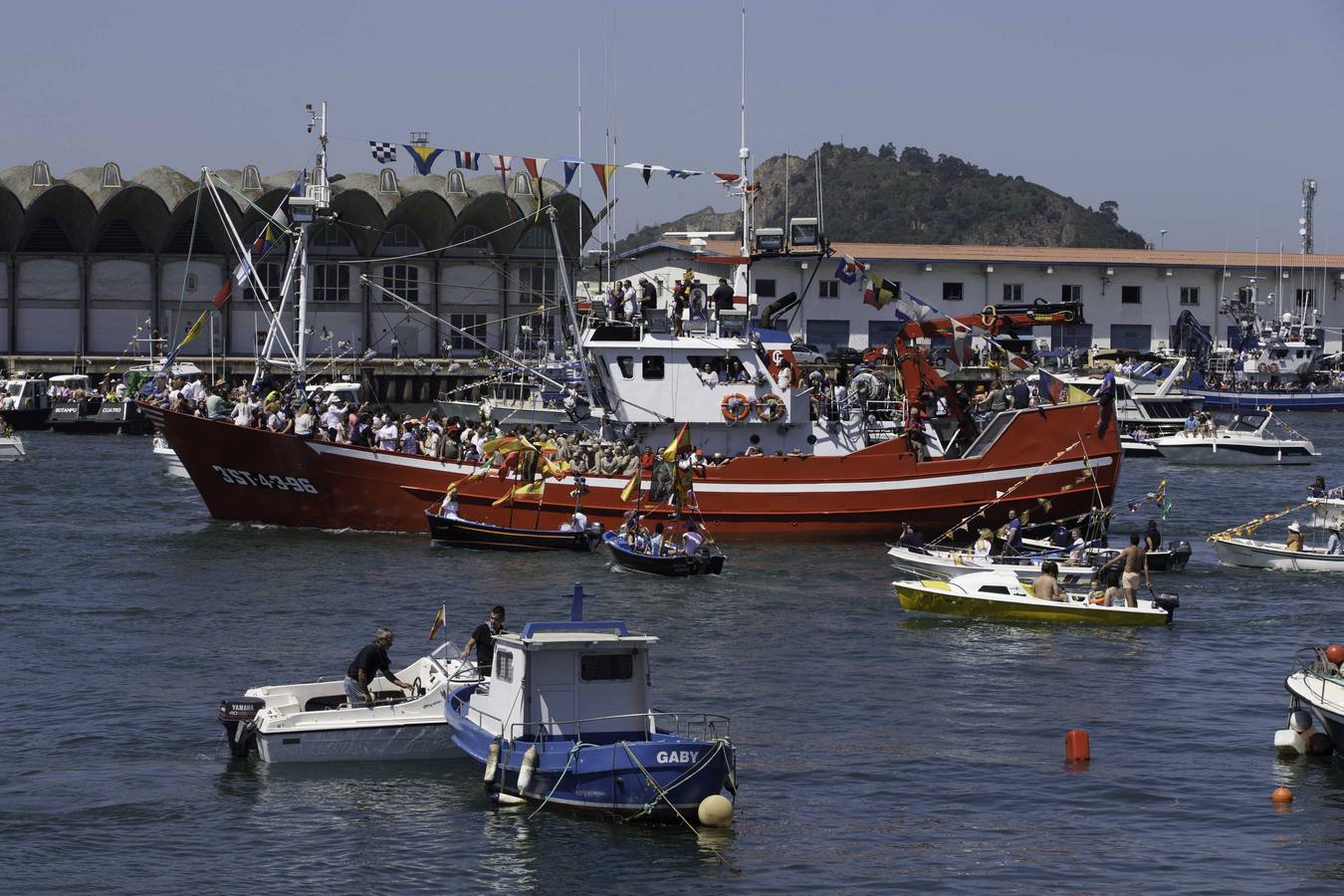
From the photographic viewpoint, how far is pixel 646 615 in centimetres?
3122

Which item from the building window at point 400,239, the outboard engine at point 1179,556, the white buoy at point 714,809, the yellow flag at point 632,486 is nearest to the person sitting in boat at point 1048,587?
the outboard engine at point 1179,556

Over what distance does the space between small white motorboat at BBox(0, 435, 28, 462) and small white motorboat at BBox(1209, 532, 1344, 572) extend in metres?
42.1

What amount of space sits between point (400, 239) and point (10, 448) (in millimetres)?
40293

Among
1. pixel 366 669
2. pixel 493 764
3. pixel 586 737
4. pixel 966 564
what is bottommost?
pixel 493 764

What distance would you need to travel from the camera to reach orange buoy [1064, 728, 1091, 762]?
2244 cm

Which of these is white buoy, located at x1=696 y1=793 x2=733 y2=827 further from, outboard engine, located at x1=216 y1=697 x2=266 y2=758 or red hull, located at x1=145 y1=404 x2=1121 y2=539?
red hull, located at x1=145 y1=404 x2=1121 y2=539

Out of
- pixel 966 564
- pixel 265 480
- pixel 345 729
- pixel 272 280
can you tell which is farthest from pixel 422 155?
pixel 272 280

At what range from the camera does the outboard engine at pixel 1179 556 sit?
121 ft

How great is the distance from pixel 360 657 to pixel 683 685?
5426mm

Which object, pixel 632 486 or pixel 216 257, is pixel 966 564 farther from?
pixel 216 257

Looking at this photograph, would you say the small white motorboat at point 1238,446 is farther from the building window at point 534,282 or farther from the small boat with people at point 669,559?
the building window at point 534,282

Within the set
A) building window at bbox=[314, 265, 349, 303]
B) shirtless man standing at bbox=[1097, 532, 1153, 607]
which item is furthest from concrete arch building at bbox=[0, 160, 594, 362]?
shirtless man standing at bbox=[1097, 532, 1153, 607]

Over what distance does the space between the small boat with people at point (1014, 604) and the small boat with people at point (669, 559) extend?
474 cm

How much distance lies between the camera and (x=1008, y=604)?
3095 centimetres
